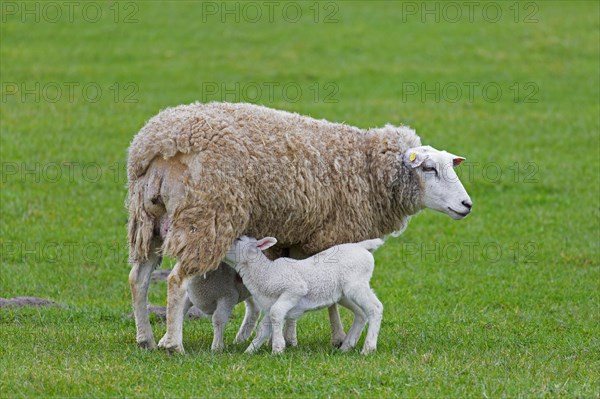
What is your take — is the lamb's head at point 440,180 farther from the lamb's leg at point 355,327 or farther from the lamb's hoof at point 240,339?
the lamb's hoof at point 240,339

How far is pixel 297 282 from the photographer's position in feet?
27.5

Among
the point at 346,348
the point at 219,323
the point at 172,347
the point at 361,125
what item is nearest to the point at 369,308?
the point at 346,348

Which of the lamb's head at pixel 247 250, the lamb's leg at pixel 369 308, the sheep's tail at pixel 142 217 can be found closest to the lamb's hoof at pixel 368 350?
the lamb's leg at pixel 369 308

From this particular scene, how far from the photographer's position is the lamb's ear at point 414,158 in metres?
9.39

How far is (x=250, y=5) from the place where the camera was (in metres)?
31.2

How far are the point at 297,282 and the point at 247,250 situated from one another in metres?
0.49

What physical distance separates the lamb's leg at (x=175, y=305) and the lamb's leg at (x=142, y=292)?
1.63 feet

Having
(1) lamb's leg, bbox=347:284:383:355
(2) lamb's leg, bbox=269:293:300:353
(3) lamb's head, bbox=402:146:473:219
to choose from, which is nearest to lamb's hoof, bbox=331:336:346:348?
(1) lamb's leg, bbox=347:284:383:355

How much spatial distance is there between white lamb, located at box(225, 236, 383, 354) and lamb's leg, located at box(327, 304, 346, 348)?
0.66m

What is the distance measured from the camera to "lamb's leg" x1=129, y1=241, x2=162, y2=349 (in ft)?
28.8

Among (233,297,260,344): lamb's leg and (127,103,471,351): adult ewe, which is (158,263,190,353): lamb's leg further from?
(233,297,260,344): lamb's leg

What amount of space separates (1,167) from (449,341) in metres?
10.1

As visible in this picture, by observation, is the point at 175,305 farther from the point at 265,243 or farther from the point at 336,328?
the point at 336,328

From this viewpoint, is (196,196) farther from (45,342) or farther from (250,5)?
(250,5)
